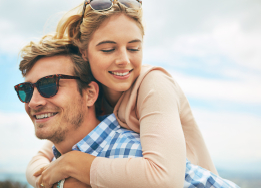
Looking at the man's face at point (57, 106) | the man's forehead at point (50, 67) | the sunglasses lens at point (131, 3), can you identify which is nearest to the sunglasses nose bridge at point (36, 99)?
the man's face at point (57, 106)

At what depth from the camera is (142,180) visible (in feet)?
6.64

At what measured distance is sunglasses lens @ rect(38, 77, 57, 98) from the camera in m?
2.77

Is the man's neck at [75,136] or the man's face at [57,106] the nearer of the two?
the man's face at [57,106]

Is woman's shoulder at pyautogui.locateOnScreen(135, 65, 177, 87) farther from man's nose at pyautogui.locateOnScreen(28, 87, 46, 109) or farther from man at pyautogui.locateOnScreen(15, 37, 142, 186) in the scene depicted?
man's nose at pyautogui.locateOnScreen(28, 87, 46, 109)

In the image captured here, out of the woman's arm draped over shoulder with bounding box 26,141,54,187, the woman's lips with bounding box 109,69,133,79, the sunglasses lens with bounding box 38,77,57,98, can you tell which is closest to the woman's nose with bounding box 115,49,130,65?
the woman's lips with bounding box 109,69,133,79

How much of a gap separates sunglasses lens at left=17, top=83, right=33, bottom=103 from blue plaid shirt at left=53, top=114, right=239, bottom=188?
2.74 feet

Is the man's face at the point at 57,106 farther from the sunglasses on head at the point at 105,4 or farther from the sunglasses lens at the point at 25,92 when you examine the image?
the sunglasses on head at the point at 105,4

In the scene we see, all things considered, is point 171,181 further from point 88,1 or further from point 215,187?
point 88,1

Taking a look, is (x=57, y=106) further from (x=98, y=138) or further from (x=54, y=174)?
(x=54, y=174)

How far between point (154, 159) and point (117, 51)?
3.88 feet

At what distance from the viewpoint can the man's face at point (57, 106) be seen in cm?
279

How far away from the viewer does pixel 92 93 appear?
10.1 feet

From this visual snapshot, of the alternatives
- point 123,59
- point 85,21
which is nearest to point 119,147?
point 123,59

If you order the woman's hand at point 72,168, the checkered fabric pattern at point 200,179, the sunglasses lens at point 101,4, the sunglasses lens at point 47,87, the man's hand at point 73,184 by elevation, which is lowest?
the checkered fabric pattern at point 200,179
